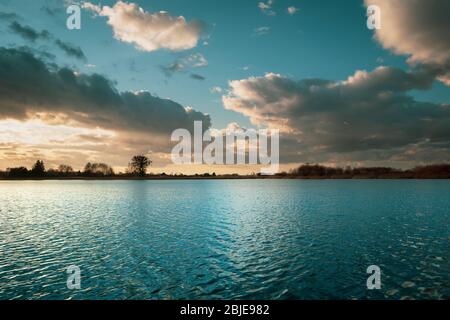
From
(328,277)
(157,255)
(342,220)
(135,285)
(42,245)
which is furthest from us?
(342,220)

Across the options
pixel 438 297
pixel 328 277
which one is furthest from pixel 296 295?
pixel 438 297

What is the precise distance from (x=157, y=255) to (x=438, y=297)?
20.4 metres

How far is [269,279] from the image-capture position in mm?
19062

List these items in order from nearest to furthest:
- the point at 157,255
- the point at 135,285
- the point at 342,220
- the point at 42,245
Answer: the point at 135,285 → the point at 157,255 → the point at 42,245 → the point at 342,220

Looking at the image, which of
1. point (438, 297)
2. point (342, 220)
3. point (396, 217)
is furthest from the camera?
point (396, 217)

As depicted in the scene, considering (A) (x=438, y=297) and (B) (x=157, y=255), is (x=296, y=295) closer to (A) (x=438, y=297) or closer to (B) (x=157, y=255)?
(A) (x=438, y=297)

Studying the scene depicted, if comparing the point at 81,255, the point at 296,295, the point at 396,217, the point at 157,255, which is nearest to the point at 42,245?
the point at 81,255

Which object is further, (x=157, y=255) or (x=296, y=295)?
(x=157, y=255)

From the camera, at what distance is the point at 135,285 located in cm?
1819

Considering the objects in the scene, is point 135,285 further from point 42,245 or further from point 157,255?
point 42,245
